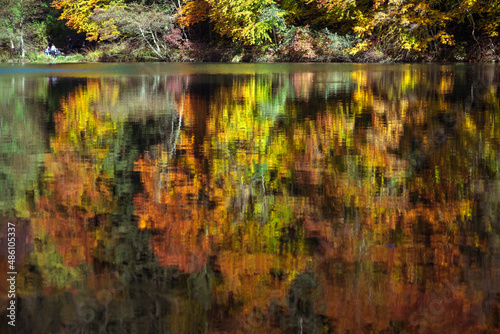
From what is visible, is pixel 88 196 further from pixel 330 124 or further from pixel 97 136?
pixel 330 124

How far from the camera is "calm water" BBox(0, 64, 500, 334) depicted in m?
1.67

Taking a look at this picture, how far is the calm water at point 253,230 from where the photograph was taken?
1.67m

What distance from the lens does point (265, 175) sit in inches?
141

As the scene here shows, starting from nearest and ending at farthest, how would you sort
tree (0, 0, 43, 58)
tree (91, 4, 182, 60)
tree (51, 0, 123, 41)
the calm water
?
the calm water → tree (91, 4, 182, 60) → tree (51, 0, 123, 41) → tree (0, 0, 43, 58)

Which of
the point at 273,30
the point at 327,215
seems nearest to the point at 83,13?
the point at 273,30

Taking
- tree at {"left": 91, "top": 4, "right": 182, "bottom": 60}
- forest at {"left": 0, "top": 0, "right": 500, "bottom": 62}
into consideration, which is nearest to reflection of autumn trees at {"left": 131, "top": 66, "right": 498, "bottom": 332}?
forest at {"left": 0, "top": 0, "right": 500, "bottom": 62}

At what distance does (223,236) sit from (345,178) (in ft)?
4.34

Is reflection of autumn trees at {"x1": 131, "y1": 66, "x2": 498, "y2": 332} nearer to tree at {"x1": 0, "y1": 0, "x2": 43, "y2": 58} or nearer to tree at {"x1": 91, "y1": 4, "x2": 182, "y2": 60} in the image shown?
tree at {"x1": 91, "y1": 4, "x2": 182, "y2": 60}

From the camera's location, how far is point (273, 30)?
33156mm

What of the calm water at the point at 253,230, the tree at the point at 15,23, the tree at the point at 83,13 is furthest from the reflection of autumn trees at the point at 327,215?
the tree at the point at 15,23

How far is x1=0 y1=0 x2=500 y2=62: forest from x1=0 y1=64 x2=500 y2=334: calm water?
76.2 ft

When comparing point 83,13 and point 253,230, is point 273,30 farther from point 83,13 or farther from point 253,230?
point 253,230

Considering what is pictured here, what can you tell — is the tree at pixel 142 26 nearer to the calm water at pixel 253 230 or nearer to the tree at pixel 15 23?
the tree at pixel 15 23

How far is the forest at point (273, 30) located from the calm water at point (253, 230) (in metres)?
23.2
